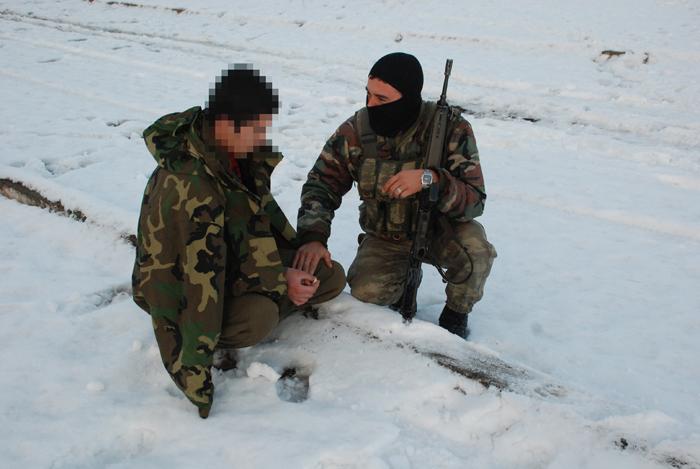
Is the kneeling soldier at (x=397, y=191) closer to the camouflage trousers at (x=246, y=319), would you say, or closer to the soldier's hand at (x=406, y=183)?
the soldier's hand at (x=406, y=183)

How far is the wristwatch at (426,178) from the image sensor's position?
7.79 feet

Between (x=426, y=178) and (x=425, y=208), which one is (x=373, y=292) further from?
(x=426, y=178)

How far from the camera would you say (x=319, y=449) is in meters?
1.89

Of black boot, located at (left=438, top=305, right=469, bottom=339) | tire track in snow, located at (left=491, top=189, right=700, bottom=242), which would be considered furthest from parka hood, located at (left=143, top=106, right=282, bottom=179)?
tire track in snow, located at (left=491, top=189, right=700, bottom=242)

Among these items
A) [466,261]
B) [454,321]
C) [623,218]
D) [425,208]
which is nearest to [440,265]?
[466,261]

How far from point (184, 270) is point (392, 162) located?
47.9 inches

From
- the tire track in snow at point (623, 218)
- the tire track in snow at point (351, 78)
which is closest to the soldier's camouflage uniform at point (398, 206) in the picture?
the tire track in snow at point (623, 218)

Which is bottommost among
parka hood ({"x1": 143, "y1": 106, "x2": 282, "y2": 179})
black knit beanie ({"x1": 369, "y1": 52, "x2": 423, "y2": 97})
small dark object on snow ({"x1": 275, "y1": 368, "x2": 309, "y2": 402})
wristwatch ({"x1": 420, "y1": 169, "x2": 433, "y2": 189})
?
small dark object on snow ({"x1": 275, "y1": 368, "x2": 309, "y2": 402})

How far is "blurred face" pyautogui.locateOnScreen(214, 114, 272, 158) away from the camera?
5.92 ft

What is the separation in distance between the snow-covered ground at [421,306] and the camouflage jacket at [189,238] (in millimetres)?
320

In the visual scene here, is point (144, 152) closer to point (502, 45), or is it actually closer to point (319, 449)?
point (319, 449)

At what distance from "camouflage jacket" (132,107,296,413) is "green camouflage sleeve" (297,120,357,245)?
588 mm

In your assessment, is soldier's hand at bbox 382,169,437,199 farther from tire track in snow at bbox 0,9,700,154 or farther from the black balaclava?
tire track in snow at bbox 0,9,700,154

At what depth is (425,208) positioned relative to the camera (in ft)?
8.25
